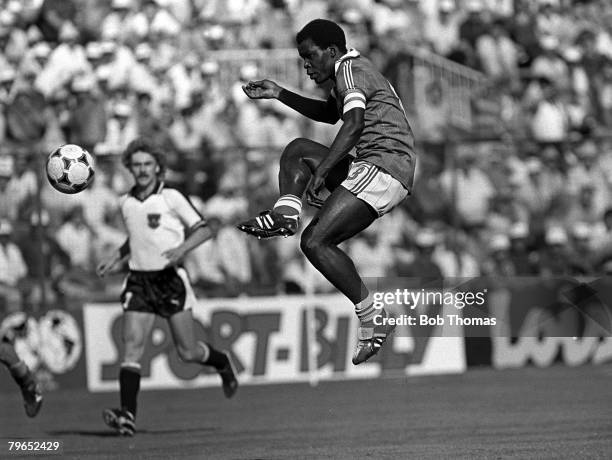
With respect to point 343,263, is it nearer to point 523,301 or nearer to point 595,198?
point 523,301

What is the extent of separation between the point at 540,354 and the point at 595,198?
2.65 metres

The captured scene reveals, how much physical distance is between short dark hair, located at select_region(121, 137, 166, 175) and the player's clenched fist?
2912 mm

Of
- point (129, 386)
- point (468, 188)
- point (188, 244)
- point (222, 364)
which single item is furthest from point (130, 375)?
point (468, 188)

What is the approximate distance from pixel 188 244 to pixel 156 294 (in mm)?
657

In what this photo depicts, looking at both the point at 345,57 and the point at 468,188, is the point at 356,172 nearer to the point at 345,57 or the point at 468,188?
the point at 345,57

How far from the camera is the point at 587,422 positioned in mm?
12727

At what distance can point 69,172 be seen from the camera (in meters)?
12.0

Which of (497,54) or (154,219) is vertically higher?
(497,54)

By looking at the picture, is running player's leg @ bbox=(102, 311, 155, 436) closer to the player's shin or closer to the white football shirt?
the white football shirt

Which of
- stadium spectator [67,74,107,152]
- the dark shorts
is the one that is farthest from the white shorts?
stadium spectator [67,74,107,152]

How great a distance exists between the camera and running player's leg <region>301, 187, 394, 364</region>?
998 cm

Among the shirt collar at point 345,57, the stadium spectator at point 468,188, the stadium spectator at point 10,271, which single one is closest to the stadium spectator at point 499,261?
the stadium spectator at point 468,188

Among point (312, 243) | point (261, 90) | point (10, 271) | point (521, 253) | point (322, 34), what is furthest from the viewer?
point (521, 253)

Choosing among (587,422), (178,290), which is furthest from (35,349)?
(587,422)
